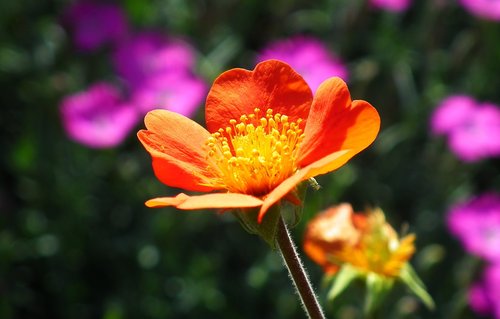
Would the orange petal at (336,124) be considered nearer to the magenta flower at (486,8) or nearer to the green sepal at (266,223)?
the green sepal at (266,223)

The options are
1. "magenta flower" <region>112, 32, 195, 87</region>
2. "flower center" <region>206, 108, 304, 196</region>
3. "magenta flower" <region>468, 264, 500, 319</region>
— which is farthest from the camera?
"magenta flower" <region>112, 32, 195, 87</region>

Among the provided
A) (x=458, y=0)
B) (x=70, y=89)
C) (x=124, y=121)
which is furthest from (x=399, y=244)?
(x=458, y=0)

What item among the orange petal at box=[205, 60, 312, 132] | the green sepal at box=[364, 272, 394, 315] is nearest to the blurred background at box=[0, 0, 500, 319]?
the green sepal at box=[364, 272, 394, 315]

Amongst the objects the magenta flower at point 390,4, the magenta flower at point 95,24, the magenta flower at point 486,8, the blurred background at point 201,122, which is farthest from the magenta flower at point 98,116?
the magenta flower at point 486,8

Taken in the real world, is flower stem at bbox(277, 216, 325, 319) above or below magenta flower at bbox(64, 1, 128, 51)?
above

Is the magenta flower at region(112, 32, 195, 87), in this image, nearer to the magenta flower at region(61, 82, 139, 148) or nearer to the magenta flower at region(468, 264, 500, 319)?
the magenta flower at region(61, 82, 139, 148)

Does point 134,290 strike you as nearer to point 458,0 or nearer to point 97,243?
point 97,243
